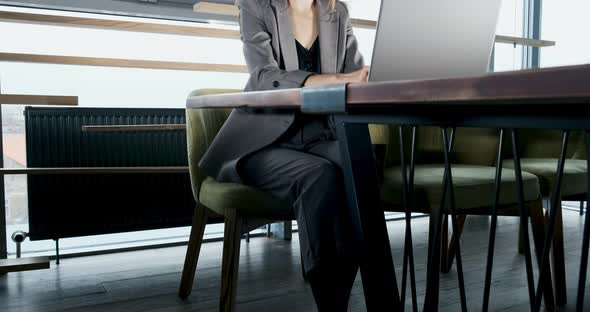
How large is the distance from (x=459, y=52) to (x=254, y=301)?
3.65ft

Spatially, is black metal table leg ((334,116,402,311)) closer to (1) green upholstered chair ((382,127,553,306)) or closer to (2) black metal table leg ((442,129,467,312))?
(2) black metal table leg ((442,129,467,312))

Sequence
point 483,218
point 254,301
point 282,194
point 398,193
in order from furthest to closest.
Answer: point 483,218, point 254,301, point 398,193, point 282,194

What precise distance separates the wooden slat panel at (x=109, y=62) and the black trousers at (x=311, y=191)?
888mm

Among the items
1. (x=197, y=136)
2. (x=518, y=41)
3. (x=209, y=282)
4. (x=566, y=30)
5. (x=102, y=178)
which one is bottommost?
(x=209, y=282)

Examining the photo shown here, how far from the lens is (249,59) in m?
1.69

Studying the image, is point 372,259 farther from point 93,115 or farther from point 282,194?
point 93,115

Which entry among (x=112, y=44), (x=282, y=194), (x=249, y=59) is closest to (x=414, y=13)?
(x=282, y=194)

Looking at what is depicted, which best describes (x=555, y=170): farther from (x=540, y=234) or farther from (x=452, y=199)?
(x=452, y=199)

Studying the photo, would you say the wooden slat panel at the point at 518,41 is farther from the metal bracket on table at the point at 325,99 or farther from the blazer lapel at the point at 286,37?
the metal bracket on table at the point at 325,99

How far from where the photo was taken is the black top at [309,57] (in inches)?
70.7

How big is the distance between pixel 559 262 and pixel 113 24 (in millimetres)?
1795

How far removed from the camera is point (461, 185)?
154 centimetres

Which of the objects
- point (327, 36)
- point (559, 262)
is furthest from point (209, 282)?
point (559, 262)

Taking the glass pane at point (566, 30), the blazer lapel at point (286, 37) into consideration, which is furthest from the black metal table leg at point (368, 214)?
the glass pane at point (566, 30)
